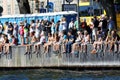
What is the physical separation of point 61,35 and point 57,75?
2.74 m

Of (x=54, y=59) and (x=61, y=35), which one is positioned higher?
(x=61, y=35)

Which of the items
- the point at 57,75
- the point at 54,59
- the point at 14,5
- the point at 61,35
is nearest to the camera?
the point at 57,75

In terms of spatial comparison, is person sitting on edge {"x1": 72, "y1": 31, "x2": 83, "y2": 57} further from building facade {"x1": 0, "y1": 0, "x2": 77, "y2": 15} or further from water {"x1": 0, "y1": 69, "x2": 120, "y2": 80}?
building facade {"x1": 0, "y1": 0, "x2": 77, "y2": 15}

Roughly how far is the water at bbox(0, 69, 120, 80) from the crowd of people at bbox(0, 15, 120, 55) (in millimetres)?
1351

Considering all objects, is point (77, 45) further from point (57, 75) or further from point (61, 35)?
point (57, 75)

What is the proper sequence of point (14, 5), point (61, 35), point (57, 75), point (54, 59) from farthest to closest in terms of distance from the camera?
point (14, 5) → point (54, 59) → point (61, 35) → point (57, 75)

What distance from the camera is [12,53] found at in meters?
44.6

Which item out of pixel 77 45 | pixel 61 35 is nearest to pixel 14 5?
pixel 61 35

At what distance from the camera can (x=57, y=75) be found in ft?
132

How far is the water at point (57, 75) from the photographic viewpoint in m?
38.7

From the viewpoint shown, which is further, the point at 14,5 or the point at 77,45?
the point at 14,5

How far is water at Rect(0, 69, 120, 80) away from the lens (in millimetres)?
38656

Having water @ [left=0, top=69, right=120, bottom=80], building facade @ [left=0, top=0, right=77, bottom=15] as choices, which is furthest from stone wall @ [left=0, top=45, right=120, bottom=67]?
building facade @ [left=0, top=0, right=77, bottom=15]

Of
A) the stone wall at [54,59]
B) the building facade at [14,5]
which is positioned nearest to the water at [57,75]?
the stone wall at [54,59]
